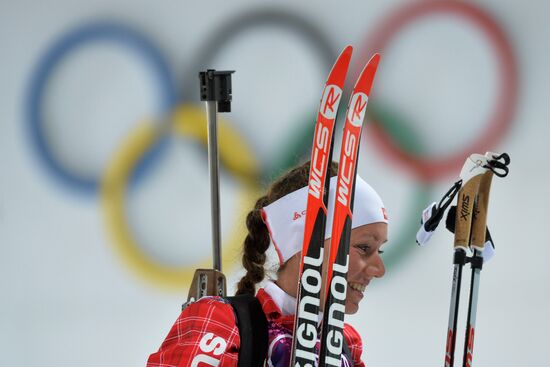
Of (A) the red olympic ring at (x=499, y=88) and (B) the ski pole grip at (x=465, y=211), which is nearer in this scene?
(B) the ski pole grip at (x=465, y=211)

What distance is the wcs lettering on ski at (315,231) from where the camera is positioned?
137cm

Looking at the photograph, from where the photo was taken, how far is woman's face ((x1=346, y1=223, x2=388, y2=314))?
1477 millimetres

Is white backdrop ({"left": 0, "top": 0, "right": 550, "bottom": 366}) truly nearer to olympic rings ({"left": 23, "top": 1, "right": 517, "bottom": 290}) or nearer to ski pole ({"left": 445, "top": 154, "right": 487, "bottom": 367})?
olympic rings ({"left": 23, "top": 1, "right": 517, "bottom": 290})

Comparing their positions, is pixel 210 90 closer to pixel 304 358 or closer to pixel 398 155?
pixel 304 358

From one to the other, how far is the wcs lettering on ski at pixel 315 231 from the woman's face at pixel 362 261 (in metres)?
0.10

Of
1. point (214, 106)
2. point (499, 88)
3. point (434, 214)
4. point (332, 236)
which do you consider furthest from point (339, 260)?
point (499, 88)

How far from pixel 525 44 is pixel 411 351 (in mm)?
1019

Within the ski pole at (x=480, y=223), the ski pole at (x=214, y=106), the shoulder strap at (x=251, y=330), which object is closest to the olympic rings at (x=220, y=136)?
the ski pole at (x=214, y=106)

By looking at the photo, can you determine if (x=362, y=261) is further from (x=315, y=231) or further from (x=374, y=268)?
(x=315, y=231)

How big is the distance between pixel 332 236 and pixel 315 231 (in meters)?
0.03

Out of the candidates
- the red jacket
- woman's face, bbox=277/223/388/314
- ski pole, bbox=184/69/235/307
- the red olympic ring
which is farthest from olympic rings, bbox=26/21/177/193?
the red jacket

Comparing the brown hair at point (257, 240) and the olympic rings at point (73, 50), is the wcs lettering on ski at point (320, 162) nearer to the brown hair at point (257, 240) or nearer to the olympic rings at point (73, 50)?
the brown hair at point (257, 240)

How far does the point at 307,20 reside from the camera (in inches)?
110

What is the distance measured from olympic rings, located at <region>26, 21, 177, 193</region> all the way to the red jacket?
4.81 feet
